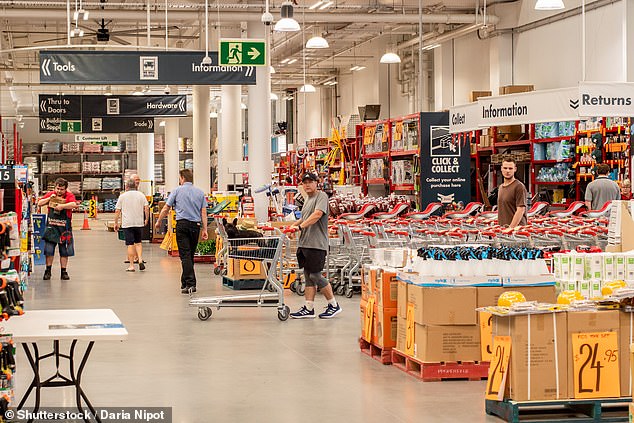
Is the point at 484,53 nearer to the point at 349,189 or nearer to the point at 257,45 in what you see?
the point at 349,189

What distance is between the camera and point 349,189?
2403 centimetres

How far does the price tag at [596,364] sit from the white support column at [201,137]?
23.0 meters

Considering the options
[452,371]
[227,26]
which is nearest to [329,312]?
[452,371]

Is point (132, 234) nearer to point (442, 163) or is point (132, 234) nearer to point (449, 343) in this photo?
point (442, 163)

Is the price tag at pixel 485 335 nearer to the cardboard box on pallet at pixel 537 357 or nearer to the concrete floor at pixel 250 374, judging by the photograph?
the concrete floor at pixel 250 374

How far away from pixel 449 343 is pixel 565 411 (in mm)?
1251

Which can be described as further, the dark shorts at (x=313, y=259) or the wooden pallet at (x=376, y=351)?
the dark shorts at (x=313, y=259)

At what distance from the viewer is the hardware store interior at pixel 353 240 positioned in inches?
269

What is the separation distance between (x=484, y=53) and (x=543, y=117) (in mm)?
11385

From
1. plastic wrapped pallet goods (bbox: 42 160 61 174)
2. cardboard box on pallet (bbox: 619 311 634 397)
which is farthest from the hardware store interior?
plastic wrapped pallet goods (bbox: 42 160 61 174)

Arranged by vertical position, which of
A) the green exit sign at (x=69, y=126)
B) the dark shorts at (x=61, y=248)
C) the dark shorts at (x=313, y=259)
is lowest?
the dark shorts at (x=61, y=248)

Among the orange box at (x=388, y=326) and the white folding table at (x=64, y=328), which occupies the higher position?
the white folding table at (x=64, y=328)

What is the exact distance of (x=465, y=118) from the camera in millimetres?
16547

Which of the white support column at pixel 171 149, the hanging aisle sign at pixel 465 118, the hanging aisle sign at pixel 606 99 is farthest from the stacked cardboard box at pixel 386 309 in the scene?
the white support column at pixel 171 149
